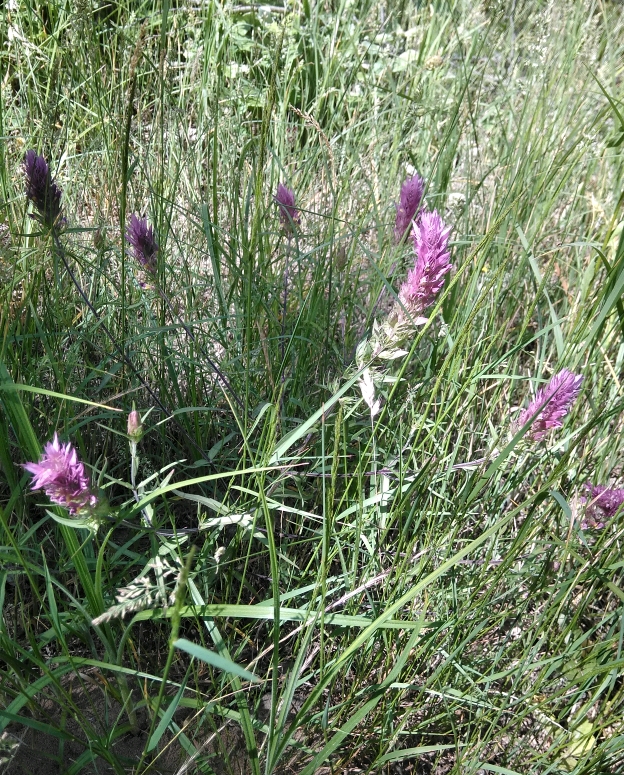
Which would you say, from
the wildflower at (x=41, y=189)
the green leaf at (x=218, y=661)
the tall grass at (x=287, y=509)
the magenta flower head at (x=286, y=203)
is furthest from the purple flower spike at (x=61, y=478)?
the magenta flower head at (x=286, y=203)

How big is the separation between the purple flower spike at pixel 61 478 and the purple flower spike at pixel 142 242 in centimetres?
60

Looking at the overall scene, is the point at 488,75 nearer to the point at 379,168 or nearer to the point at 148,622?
the point at 379,168

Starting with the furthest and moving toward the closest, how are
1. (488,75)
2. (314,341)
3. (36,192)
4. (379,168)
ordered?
(488,75), (379,168), (314,341), (36,192)

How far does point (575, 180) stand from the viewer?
2.70 m

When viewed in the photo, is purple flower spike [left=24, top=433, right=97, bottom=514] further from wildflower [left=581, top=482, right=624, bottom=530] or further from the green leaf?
wildflower [left=581, top=482, right=624, bottom=530]

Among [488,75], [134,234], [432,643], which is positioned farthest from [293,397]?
[488,75]

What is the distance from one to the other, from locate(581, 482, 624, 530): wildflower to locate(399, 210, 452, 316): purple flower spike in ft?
2.13

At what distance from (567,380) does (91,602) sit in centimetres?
99

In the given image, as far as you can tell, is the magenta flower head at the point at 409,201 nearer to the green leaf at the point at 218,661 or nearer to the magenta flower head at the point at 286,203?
the magenta flower head at the point at 286,203

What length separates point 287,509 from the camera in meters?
1.26

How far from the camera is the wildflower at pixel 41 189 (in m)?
1.31

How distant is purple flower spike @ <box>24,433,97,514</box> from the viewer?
3.14 ft

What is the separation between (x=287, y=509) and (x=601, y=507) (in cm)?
77

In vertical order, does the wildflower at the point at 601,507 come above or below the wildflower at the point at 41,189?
below
